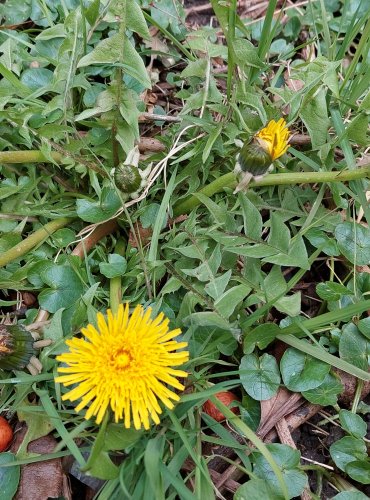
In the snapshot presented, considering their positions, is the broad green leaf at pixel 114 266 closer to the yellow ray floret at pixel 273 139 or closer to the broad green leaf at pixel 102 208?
the broad green leaf at pixel 102 208

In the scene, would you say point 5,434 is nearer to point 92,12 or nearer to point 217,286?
point 217,286

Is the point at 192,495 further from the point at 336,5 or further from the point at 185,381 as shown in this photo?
the point at 336,5

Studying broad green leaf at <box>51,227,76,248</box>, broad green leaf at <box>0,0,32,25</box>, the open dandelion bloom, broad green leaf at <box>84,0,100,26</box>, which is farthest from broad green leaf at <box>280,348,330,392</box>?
broad green leaf at <box>0,0,32,25</box>

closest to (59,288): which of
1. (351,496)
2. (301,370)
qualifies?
(301,370)

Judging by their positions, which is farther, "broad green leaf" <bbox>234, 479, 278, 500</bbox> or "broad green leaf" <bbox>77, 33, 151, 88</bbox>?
"broad green leaf" <bbox>77, 33, 151, 88</bbox>

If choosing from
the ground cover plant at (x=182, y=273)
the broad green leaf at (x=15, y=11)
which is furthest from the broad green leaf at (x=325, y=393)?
the broad green leaf at (x=15, y=11)

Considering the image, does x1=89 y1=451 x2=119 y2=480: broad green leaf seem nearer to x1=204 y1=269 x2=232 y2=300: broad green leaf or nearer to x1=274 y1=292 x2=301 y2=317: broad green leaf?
x1=204 y1=269 x2=232 y2=300: broad green leaf
